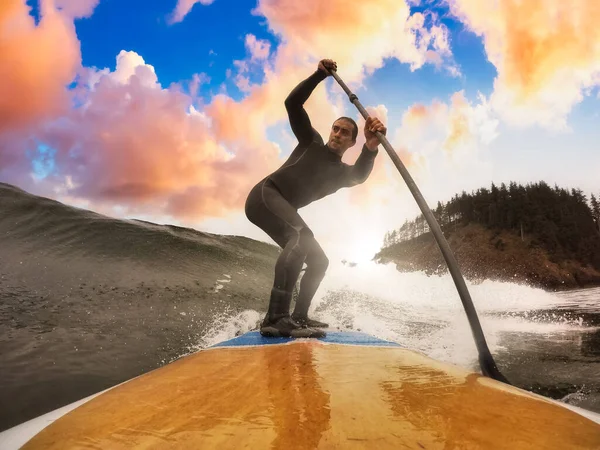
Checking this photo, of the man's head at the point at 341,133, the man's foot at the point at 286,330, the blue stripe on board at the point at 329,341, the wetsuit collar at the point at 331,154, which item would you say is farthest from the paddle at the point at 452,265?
the man's foot at the point at 286,330

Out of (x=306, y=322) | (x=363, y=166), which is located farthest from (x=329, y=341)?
(x=363, y=166)

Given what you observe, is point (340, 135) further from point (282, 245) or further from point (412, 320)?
point (412, 320)

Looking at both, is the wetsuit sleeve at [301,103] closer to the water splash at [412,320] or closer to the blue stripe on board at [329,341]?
the blue stripe on board at [329,341]

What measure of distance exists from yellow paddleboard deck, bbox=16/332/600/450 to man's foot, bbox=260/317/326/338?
1110mm

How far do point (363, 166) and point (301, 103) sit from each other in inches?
34.5

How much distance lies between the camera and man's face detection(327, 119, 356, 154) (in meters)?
3.29

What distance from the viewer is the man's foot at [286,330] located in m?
2.74

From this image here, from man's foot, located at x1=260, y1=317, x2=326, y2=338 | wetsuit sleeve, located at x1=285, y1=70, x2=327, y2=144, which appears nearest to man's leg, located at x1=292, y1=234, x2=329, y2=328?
man's foot, located at x1=260, y1=317, x2=326, y2=338

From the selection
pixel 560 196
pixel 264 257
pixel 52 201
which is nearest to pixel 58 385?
pixel 264 257

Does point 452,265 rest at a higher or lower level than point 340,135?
lower

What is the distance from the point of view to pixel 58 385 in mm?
2514

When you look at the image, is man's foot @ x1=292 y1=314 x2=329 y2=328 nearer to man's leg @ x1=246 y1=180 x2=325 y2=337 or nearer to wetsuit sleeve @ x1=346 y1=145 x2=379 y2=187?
man's leg @ x1=246 y1=180 x2=325 y2=337

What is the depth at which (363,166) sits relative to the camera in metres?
3.38

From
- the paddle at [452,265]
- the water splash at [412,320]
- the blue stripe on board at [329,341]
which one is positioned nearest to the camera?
the paddle at [452,265]
